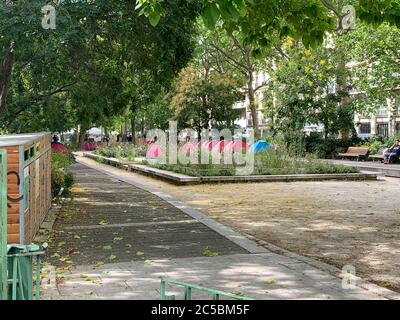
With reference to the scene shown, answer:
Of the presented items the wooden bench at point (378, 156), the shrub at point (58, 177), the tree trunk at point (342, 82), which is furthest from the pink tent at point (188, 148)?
the tree trunk at point (342, 82)

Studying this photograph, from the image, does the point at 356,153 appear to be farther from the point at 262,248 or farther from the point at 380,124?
the point at 262,248

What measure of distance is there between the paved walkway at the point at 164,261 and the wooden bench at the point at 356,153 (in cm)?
2341

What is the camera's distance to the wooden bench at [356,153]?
3256 centimetres

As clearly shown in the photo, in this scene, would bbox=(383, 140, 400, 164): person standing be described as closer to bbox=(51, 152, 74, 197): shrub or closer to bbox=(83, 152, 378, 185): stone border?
bbox=(83, 152, 378, 185): stone border

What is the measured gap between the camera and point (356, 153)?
108ft

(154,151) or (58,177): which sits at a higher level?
(154,151)

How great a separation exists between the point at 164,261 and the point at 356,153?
27.8 metres

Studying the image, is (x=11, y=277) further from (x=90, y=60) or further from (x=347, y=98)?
(x=347, y=98)

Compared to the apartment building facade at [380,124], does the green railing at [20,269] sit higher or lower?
lower

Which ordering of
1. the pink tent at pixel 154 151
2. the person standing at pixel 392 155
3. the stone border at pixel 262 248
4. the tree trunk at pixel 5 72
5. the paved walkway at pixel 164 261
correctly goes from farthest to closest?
the person standing at pixel 392 155 < the pink tent at pixel 154 151 < the tree trunk at pixel 5 72 < the stone border at pixel 262 248 < the paved walkway at pixel 164 261

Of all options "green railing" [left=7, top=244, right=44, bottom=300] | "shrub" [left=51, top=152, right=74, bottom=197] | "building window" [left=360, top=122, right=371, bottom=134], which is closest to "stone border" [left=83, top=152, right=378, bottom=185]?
"shrub" [left=51, top=152, right=74, bottom=197]

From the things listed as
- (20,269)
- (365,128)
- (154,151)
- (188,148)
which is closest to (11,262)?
(20,269)

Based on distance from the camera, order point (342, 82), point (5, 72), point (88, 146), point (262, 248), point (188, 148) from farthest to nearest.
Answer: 1. point (88, 146)
2. point (342, 82)
3. point (188, 148)
4. point (5, 72)
5. point (262, 248)

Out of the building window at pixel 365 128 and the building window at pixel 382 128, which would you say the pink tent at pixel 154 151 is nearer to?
the building window at pixel 382 128
